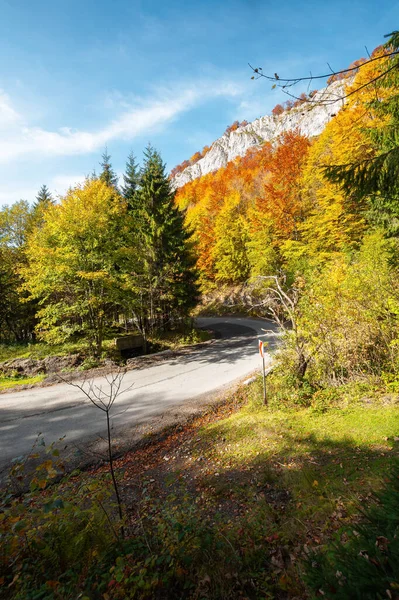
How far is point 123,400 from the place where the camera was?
8203mm

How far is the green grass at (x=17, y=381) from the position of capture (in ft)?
32.4

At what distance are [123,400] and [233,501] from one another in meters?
5.19

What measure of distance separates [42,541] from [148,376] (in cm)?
771

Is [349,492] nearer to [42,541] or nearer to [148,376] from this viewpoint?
[42,541]

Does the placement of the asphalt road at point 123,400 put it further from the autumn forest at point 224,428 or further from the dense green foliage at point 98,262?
the dense green foliage at point 98,262

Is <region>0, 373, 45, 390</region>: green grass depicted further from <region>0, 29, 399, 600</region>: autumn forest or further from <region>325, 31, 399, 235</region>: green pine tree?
<region>325, 31, 399, 235</region>: green pine tree

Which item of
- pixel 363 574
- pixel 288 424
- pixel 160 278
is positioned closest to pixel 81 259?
pixel 160 278

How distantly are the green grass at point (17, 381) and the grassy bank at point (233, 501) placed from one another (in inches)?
258

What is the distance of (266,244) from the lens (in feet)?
71.2

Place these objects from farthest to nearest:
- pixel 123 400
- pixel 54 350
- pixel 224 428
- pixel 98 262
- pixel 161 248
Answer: pixel 161 248, pixel 54 350, pixel 98 262, pixel 123 400, pixel 224 428

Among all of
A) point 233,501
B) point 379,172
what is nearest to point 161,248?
point 379,172

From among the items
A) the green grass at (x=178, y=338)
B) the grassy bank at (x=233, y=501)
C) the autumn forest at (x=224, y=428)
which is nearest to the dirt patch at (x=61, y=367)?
the autumn forest at (x=224, y=428)

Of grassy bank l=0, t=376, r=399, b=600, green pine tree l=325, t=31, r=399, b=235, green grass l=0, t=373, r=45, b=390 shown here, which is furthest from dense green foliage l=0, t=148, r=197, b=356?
green pine tree l=325, t=31, r=399, b=235

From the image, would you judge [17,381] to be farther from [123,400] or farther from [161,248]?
[161,248]
